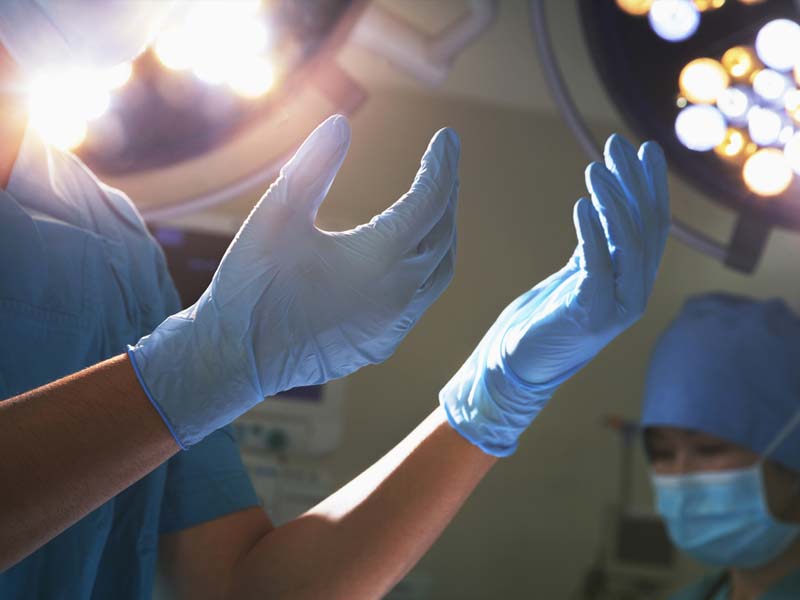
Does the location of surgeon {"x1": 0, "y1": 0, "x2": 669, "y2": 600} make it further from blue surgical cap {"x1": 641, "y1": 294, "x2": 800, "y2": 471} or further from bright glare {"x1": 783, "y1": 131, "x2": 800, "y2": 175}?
blue surgical cap {"x1": 641, "y1": 294, "x2": 800, "y2": 471}

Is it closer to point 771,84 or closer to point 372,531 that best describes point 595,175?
point 372,531

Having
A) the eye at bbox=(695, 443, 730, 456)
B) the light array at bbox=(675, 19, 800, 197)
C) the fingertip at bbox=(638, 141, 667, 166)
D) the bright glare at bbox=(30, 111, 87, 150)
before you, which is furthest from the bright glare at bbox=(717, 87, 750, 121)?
the bright glare at bbox=(30, 111, 87, 150)

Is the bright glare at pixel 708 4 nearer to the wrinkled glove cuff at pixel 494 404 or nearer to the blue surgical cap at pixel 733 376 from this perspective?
the wrinkled glove cuff at pixel 494 404

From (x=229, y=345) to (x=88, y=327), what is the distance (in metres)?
0.24

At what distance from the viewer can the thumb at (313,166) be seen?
88 centimetres

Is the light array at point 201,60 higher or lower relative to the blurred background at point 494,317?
higher

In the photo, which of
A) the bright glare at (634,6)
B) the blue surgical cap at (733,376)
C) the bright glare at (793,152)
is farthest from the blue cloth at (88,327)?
the blue surgical cap at (733,376)

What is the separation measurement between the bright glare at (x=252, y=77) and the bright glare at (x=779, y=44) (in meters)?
0.76

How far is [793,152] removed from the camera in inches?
57.1

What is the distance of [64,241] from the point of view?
3.42 ft

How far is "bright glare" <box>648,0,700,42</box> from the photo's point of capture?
4.82ft

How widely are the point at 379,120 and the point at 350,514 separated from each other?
63.2 inches

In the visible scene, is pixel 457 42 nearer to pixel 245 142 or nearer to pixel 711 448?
pixel 245 142

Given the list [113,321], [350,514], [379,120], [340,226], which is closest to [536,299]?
[350,514]
